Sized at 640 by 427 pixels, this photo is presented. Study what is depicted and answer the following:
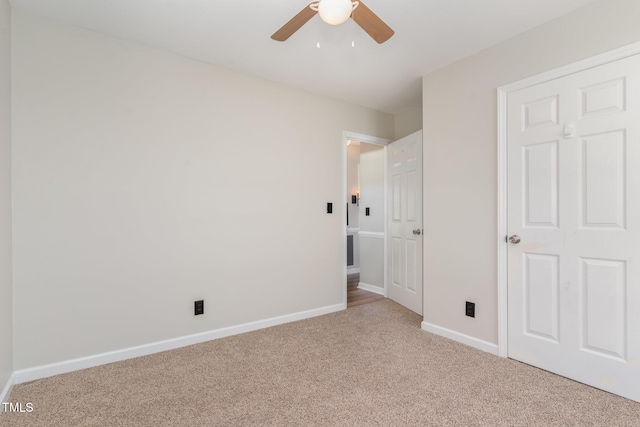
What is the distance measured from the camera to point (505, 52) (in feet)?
7.61

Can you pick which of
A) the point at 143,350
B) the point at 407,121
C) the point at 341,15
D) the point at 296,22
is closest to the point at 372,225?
the point at 407,121

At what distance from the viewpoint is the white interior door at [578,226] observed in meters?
1.79

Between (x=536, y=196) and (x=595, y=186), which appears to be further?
(x=536, y=196)

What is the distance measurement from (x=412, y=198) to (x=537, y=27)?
1.77 metres

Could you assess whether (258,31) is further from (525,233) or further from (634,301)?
(634,301)

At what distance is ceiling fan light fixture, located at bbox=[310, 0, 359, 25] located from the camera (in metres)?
1.32

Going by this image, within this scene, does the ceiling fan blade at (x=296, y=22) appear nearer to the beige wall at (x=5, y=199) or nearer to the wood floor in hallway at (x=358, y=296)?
the beige wall at (x=5, y=199)

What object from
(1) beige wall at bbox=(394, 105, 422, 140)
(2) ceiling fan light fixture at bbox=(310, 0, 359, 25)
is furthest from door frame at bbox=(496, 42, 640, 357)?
(2) ceiling fan light fixture at bbox=(310, 0, 359, 25)

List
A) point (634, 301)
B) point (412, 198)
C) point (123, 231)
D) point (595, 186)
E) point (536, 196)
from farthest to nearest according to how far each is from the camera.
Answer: point (412, 198)
point (123, 231)
point (536, 196)
point (595, 186)
point (634, 301)

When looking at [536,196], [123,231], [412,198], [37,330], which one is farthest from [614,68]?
[37,330]

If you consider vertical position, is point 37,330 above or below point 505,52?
below

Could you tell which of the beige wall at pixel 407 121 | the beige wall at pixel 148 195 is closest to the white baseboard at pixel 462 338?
the beige wall at pixel 148 195

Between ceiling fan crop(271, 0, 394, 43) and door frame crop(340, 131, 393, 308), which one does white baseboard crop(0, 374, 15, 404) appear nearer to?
ceiling fan crop(271, 0, 394, 43)

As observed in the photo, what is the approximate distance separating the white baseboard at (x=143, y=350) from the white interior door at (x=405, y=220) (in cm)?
111
